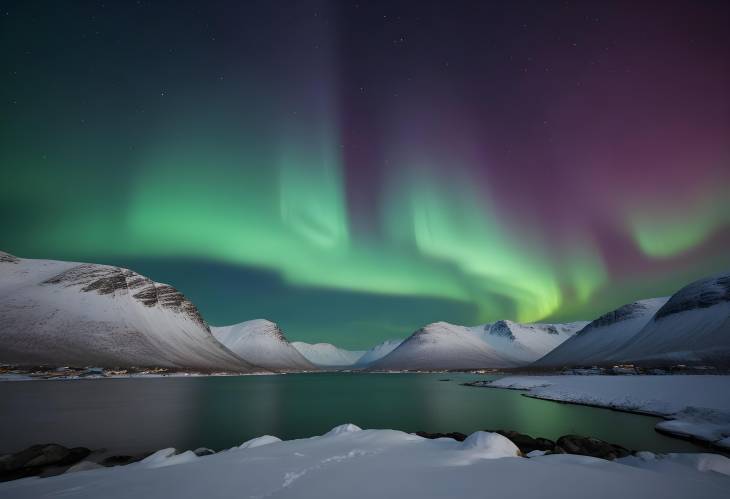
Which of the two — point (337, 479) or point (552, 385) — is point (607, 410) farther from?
point (337, 479)

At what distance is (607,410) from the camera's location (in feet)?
156

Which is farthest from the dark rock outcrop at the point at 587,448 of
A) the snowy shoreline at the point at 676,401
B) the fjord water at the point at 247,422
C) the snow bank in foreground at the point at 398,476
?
the snowy shoreline at the point at 676,401

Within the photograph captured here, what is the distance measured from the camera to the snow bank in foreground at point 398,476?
1067 centimetres

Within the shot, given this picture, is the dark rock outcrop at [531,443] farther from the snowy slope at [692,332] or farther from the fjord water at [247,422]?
the snowy slope at [692,332]

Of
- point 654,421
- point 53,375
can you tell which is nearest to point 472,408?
point 654,421

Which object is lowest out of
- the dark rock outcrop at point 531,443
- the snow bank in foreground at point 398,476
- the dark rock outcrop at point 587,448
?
the dark rock outcrop at point 531,443

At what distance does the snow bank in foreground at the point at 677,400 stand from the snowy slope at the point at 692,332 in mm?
108159

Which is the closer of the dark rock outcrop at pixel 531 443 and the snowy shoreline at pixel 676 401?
the dark rock outcrop at pixel 531 443

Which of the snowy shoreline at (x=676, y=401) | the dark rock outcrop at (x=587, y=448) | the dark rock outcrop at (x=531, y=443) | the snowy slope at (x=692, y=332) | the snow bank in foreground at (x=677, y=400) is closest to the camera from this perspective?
the dark rock outcrop at (x=587, y=448)

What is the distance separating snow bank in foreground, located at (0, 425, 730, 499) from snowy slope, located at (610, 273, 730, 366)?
6381 inches

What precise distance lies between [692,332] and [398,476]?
696 feet

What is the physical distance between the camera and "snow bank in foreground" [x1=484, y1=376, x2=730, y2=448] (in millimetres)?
29844

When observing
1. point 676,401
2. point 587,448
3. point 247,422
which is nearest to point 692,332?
point 676,401

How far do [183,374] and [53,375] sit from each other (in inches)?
2208
